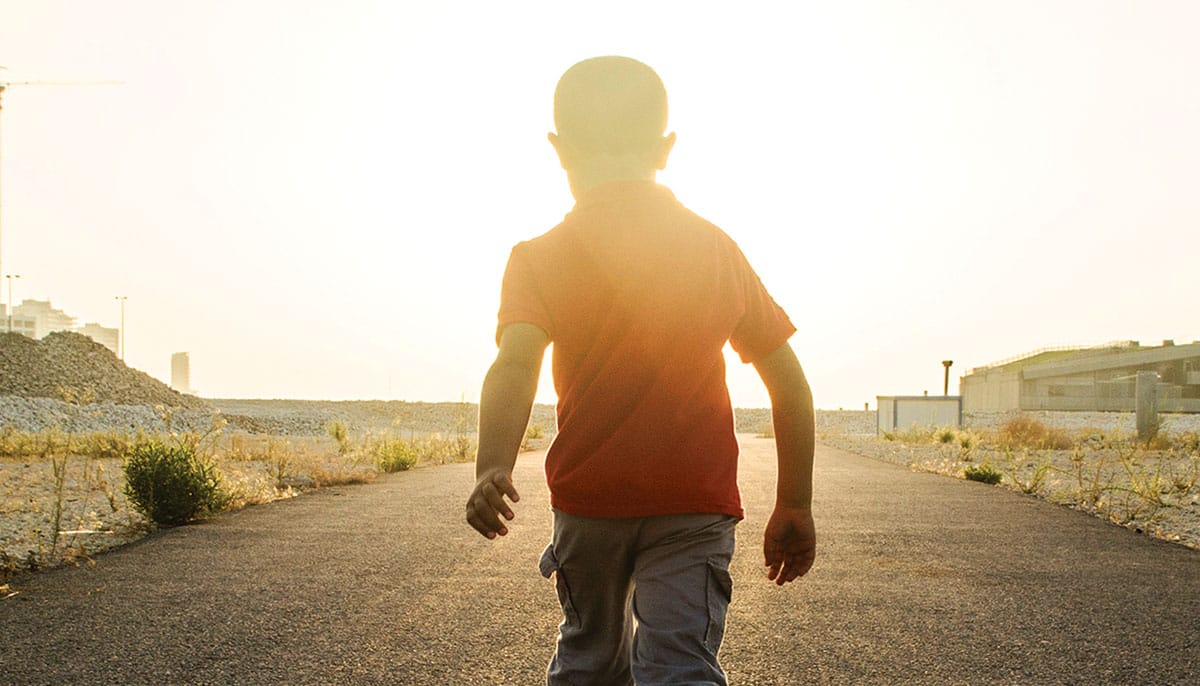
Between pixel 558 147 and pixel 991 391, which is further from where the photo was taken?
pixel 991 391

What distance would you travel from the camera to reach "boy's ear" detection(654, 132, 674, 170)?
2346 millimetres

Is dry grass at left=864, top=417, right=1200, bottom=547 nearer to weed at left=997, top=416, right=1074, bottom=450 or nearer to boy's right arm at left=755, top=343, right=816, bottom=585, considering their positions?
weed at left=997, top=416, right=1074, bottom=450

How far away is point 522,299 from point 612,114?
0.49 meters

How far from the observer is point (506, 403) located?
2.14 meters

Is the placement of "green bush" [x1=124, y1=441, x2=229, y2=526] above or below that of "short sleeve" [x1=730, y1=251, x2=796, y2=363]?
below

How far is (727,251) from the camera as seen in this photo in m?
2.32

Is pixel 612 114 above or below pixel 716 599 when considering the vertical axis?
above

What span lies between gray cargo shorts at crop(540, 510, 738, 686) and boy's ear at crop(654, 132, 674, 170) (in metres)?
0.86

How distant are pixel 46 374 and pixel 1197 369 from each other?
203 ft

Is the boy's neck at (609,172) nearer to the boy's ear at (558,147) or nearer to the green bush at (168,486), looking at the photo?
the boy's ear at (558,147)

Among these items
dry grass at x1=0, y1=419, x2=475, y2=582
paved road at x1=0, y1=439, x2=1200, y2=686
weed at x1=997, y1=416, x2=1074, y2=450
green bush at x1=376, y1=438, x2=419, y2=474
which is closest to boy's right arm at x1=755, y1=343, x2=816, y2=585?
paved road at x1=0, y1=439, x2=1200, y2=686

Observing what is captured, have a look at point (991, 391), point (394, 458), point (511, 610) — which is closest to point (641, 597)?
point (511, 610)

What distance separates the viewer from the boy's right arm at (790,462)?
7.52 feet

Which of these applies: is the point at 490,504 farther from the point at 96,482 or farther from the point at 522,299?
the point at 96,482
